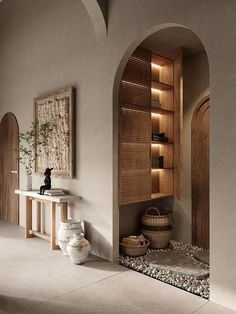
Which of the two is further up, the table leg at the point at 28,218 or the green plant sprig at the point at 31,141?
the green plant sprig at the point at 31,141

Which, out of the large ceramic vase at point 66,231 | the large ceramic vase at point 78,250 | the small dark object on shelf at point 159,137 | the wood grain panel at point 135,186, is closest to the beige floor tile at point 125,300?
the large ceramic vase at point 78,250

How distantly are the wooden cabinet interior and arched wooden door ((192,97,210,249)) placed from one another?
26 centimetres

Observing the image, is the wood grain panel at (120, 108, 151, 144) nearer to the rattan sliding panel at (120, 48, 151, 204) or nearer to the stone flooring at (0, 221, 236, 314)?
the rattan sliding panel at (120, 48, 151, 204)

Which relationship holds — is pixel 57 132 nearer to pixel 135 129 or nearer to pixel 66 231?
pixel 135 129

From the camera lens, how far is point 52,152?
454 cm

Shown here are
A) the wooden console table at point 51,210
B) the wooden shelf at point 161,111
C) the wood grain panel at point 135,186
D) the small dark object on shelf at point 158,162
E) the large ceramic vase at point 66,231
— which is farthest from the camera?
the small dark object on shelf at point 158,162

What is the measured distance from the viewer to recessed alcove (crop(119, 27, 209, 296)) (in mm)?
3967

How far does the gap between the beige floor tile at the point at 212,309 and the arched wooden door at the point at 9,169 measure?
3919 mm

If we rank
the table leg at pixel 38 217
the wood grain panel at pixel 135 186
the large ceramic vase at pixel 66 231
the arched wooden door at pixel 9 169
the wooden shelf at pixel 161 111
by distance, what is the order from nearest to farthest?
the large ceramic vase at pixel 66 231 < the wood grain panel at pixel 135 186 < the wooden shelf at pixel 161 111 < the table leg at pixel 38 217 < the arched wooden door at pixel 9 169

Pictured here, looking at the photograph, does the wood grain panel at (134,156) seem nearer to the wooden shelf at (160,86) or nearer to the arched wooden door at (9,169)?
the wooden shelf at (160,86)

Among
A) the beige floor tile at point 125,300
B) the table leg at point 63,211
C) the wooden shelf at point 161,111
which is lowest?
the beige floor tile at point 125,300

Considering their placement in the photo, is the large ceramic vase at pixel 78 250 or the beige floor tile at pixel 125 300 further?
the large ceramic vase at pixel 78 250

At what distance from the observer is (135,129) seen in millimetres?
4047

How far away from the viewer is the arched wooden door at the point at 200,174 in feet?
14.4
